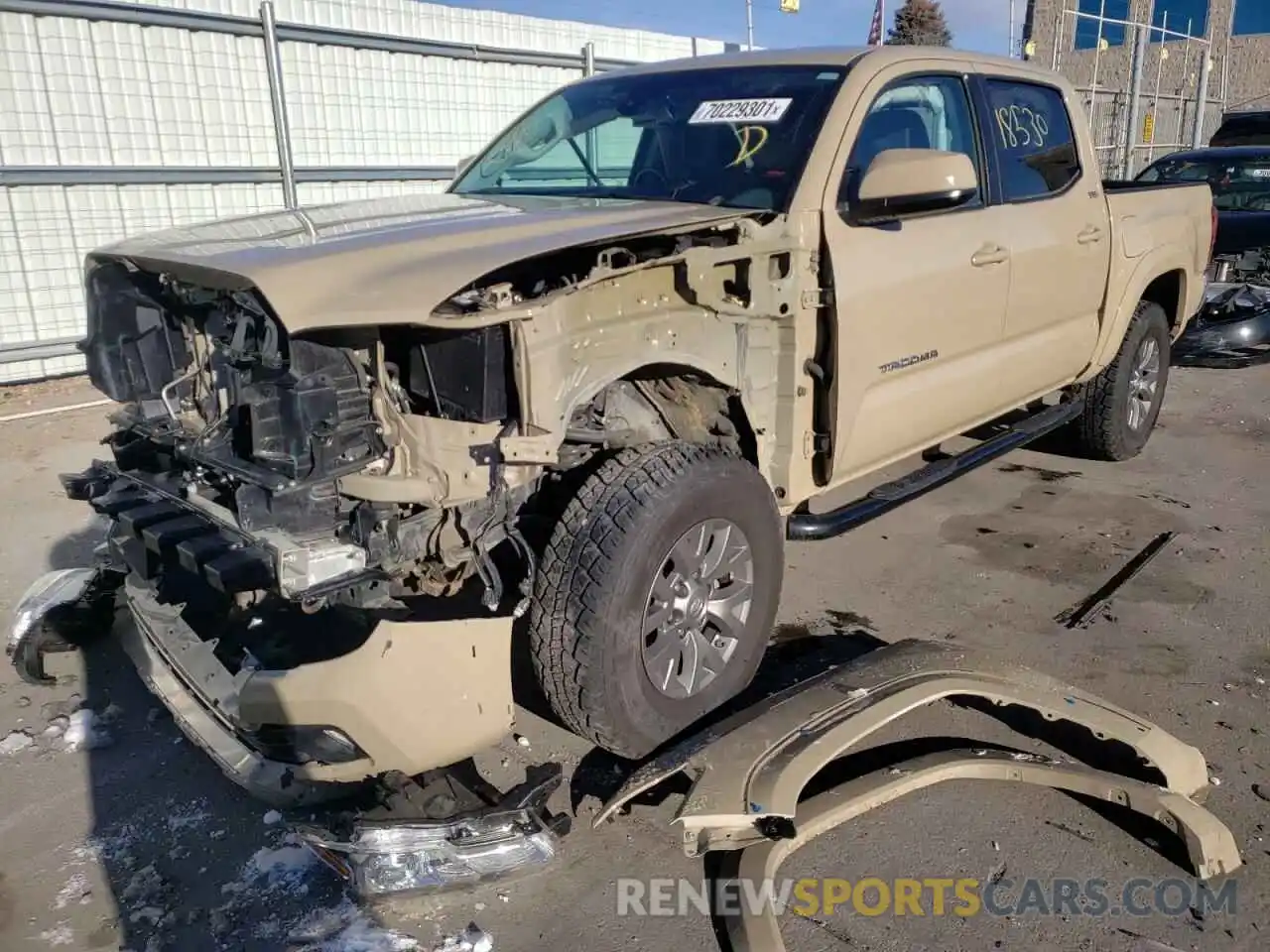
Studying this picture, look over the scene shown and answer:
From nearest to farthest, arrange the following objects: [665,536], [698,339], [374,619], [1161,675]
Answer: [374,619] < [665,536] < [698,339] < [1161,675]

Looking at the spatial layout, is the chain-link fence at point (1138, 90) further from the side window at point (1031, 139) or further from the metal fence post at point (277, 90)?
the metal fence post at point (277, 90)

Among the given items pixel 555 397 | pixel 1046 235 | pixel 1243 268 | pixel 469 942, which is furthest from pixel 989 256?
pixel 1243 268

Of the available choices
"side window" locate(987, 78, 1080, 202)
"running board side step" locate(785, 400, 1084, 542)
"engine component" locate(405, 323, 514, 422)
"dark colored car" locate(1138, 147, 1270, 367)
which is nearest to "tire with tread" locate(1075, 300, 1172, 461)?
"running board side step" locate(785, 400, 1084, 542)

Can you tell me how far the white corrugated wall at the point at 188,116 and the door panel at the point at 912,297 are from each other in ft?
20.7

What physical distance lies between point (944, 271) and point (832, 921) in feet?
7.58

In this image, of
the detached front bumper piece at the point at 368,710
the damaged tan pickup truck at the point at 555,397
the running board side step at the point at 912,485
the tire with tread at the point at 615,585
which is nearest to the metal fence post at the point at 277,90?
the damaged tan pickup truck at the point at 555,397

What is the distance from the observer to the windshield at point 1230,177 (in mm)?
9648

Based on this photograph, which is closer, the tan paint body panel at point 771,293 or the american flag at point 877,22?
the tan paint body panel at point 771,293

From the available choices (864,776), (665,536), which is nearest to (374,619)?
(665,536)

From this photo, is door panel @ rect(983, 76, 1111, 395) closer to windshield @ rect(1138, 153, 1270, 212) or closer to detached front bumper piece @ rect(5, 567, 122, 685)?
detached front bumper piece @ rect(5, 567, 122, 685)

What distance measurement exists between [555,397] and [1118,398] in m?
4.11

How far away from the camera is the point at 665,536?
280cm

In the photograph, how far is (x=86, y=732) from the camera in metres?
3.25

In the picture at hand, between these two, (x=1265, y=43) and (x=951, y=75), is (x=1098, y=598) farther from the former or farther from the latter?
(x=1265, y=43)
